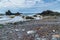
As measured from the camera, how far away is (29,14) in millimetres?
1653

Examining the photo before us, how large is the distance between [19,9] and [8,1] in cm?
18

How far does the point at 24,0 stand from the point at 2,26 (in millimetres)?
449

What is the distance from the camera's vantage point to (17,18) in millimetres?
1674

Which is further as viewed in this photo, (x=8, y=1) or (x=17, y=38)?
(x=8, y=1)

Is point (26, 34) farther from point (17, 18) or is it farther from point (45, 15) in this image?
point (45, 15)

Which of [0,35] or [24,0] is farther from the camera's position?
[24,0]

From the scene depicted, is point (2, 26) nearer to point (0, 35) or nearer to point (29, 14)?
point (0, 35)

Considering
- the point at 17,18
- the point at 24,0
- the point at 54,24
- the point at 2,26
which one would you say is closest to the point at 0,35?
the point at 2,26

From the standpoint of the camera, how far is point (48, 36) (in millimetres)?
1564

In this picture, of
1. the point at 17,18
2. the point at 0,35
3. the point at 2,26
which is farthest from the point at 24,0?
the point at 0,35

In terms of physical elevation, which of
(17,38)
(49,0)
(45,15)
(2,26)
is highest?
(49,0)

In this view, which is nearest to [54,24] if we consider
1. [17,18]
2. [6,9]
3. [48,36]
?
[48,36]

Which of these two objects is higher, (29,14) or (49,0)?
(49,0)

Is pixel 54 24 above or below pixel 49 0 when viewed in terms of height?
below
